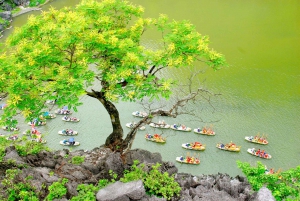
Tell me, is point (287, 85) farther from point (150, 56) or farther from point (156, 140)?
point (150, 56)

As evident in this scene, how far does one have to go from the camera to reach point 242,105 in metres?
23.2

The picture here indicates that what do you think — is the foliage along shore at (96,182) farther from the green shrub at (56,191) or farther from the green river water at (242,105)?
the green river water at (242,105)

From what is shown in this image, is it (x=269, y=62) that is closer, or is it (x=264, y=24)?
(x=269, y=62)

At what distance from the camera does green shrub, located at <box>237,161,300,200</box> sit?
1103cm

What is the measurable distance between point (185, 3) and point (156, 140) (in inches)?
1118

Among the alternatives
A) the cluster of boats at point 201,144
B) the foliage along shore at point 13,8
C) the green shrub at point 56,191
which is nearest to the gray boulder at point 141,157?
the cluster of boats at point 201,144

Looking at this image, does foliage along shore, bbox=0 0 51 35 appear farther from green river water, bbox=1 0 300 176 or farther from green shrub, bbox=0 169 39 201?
green shrub, bbox=0 169 39 201

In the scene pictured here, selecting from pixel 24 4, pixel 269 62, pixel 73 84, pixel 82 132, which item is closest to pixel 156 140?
pixel 82 132

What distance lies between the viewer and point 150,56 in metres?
12.5

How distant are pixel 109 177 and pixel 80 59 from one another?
5.57 m

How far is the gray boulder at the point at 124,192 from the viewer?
1020 cm

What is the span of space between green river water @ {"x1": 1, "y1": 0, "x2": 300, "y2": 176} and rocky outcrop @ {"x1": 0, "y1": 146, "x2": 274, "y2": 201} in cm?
543

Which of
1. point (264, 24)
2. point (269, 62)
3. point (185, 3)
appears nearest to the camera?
point (269, 62)

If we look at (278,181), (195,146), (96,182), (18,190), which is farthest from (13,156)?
(278,181)
